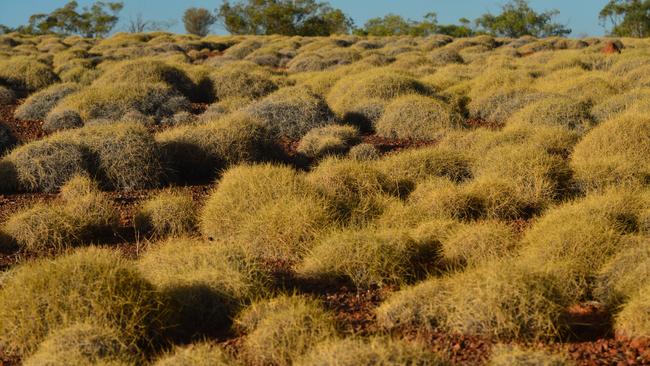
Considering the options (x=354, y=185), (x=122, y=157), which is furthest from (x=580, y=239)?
(x=122, y=157)

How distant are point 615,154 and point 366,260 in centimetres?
490

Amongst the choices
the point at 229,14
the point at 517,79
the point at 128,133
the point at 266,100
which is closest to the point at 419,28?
the point at 229,14

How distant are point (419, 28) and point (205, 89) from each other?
41710 millimetres

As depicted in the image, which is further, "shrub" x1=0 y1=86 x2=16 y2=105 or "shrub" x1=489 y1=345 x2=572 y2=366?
"shrub" x1=0 y1=86 x2=16 y2=105

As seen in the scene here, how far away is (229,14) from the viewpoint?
188ft

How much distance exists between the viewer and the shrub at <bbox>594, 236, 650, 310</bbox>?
5.36 m

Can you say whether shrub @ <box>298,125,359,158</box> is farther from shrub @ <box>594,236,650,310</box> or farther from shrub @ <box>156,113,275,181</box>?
shrub @ <box>594,236,650,310</box>

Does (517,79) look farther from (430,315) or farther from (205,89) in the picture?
(430,315)

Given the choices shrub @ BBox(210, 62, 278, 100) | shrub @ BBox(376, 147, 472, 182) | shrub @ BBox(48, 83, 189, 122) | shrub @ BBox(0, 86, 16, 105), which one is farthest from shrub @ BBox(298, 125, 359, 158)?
shrub @ BBox(0, 86, 16, 105)

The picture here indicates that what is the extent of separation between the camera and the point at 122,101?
14242mm

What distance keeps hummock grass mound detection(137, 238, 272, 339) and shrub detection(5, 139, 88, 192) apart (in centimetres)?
392

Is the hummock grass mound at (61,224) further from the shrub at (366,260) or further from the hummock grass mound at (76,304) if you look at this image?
the shrub at (366,260)

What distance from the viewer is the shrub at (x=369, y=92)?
46.2ft

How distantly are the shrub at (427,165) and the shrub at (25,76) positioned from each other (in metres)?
12.6
